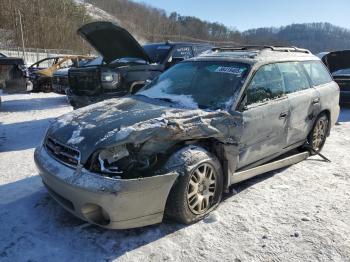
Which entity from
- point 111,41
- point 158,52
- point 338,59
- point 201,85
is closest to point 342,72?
point 338,59

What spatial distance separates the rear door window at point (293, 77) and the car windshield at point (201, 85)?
0.79 metres

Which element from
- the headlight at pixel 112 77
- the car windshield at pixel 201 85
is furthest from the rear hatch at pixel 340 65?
the car windshield at pixel 201 85

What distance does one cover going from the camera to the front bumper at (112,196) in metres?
3.01

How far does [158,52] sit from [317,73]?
395 centimetres

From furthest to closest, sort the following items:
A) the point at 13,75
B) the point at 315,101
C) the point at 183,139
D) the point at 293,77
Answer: the point at 13,75, the point at 315,101, the point at 293,77, the point at 183,139

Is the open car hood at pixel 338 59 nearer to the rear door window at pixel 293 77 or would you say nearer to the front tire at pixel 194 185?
the rear door window at pixel 293 77

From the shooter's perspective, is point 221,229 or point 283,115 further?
point 283,115

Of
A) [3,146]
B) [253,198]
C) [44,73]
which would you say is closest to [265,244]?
[253,198]

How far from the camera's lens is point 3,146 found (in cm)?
631

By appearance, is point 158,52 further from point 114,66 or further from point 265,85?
point 265,85

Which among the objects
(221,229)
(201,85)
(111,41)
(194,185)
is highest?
(111,41)

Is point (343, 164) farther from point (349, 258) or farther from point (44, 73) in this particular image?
point (44, 73)

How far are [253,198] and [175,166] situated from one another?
4.42 ft

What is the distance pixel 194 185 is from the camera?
355 cm
